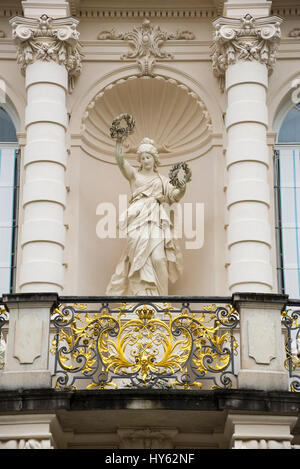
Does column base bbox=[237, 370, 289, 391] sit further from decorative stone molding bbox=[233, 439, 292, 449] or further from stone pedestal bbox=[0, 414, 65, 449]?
stone pedestal bbox=[0, 414, 65, 449]

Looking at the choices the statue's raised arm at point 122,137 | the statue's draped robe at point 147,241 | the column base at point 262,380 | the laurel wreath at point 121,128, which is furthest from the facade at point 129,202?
the laurel wreath at point 121,128

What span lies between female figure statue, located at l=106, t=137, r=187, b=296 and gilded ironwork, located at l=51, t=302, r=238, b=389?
2.32 meters

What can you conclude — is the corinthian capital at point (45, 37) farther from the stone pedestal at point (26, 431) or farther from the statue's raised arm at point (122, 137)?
the stone pedestal at point (26, 431)

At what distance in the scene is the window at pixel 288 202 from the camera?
17.2 meters

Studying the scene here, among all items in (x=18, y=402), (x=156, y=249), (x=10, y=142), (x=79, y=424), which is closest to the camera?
(x=18, y=402)

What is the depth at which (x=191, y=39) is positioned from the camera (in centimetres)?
1838

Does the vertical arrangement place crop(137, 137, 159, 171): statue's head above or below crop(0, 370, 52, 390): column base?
above

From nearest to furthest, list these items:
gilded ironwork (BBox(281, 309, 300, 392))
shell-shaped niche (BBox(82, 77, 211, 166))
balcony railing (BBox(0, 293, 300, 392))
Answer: balcony railing (BBox(0, 293, 300, 392))
gilded ironwork (BBox(281, 309, 300, 392))
shell-shaped niche (BBox(82, 77, 211, 166))

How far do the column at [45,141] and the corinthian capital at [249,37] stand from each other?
2.36 meters

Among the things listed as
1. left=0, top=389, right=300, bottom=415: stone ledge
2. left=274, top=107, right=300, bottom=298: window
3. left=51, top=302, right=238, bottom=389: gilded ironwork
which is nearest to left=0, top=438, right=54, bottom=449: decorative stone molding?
left=0, top=389, right=300, bottom=415: stone ledge

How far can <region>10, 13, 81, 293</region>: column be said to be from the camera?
632 inches
